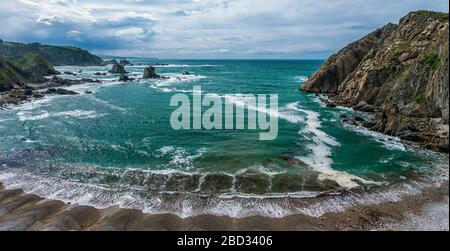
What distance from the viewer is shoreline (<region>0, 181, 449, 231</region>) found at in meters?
23.6

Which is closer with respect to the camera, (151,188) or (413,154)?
(151,188)

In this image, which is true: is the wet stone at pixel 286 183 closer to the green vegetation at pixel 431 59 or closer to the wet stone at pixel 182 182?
the wet stone at pixel 182 182

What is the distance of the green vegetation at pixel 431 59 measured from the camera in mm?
54781

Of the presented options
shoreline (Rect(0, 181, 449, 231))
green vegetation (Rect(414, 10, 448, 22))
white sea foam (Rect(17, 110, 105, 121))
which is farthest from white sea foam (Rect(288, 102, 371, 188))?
white sea foam (Rect(17, 110, 105, 121))

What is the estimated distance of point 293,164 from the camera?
35.9 metres

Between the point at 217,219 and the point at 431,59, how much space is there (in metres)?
52.5

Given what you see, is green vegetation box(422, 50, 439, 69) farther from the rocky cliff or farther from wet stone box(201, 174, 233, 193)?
wet stone box(201, 174, 233, 193)

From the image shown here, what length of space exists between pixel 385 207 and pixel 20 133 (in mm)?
51666

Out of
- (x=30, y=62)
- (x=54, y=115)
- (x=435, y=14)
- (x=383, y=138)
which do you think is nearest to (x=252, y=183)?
(x=383, y=138)

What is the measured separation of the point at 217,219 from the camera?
81.8ft

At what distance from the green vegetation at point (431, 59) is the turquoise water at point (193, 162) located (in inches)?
741

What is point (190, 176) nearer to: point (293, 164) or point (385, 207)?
point (293, 164)

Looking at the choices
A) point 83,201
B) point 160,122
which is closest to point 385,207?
point 83,201
